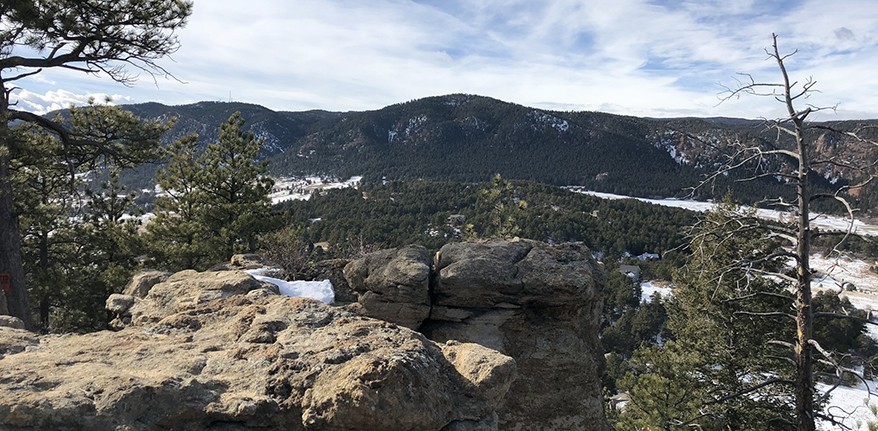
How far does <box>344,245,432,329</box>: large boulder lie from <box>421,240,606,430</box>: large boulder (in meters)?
0.25

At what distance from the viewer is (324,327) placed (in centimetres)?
496

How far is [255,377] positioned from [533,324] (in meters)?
5.59

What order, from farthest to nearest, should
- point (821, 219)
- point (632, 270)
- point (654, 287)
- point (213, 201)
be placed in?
point (632, 270)
point (654, 287)
point (821, 219)
point (213, 201)

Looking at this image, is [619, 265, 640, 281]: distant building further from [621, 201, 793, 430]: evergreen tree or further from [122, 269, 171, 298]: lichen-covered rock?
[122, 269, 171, 298]: lichen-covered rock

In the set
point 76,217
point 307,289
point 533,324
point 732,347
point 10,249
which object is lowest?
point 732,347

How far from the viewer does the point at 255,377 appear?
13.8 feet

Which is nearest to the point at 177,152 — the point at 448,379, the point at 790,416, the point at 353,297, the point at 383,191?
the point at 353,297

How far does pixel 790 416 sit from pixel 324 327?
13214 millimetres

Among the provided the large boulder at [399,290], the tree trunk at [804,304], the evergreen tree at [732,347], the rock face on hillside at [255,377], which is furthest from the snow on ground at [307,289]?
the evergreen tree at [732,347]

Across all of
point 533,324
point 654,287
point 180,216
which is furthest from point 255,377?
point 654,287

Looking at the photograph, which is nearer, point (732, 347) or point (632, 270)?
point (732, 347)

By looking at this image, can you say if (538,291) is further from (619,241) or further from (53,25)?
(619,241)

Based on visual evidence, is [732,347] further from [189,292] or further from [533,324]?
[189,292]

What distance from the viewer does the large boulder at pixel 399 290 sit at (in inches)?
342
